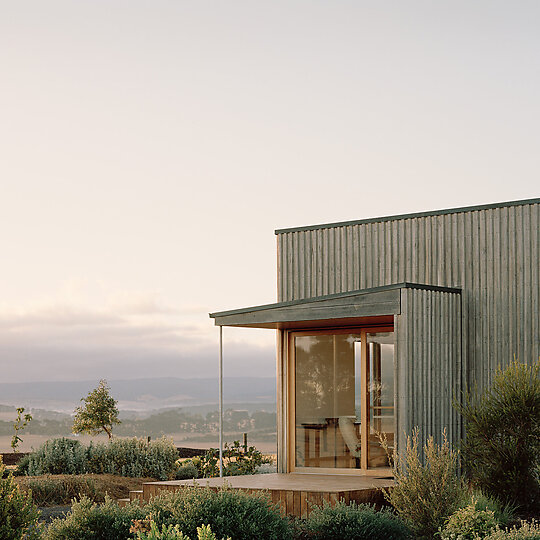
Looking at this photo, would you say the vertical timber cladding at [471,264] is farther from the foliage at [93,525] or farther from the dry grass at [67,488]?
the foliage at [93,525]

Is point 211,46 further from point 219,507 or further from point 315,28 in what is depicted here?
point 219,507

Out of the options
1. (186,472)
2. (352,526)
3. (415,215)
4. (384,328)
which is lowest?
(186,472)

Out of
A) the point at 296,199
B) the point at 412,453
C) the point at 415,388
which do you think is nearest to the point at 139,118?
the point at 296,199

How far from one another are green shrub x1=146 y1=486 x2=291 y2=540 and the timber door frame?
12.9ft

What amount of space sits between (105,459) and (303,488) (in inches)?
282

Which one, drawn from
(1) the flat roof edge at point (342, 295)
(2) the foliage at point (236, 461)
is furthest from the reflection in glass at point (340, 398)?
(2) the foliage at point (236, 461)

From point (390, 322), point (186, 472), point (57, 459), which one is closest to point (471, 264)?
point (390, 322)

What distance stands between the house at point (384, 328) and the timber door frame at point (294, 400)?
15 millimetres

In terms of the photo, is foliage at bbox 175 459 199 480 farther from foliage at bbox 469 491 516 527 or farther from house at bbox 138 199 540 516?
foliage at bbox 469 491 516 527

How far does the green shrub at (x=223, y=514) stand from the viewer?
823 cm

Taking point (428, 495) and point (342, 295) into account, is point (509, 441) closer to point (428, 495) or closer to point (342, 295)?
point (428, 495)

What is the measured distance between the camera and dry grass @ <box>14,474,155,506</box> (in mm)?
14102

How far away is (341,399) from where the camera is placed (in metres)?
12.8

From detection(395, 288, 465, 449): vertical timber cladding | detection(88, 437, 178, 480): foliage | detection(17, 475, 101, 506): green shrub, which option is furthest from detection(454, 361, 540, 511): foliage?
detection(88, 437, 178, 480): foliage
